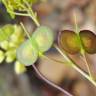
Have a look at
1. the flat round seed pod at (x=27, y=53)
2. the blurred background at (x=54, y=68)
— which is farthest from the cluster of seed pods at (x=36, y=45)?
the blurred background at (x=54, y=68)

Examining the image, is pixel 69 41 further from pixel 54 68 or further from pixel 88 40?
pixel 54 68

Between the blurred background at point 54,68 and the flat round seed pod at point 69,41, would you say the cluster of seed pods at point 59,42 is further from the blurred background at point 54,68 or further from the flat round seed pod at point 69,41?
the blurred background at point 54,68

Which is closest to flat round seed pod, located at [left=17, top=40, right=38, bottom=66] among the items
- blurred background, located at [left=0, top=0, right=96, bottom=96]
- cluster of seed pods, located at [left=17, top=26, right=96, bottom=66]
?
cluster of seed pods, located at [left=17, top=26, right=96, bottom=66]

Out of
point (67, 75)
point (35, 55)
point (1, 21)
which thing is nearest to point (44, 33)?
point (35, 55)

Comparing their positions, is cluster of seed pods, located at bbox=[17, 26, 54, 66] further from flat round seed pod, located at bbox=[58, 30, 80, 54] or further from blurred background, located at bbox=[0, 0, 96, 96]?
blurred background, located at bbox=[0, 0, 96, 96]

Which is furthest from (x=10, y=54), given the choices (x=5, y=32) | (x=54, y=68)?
(x=54, y=68)
